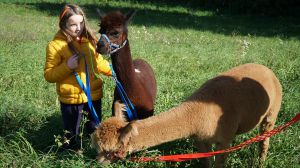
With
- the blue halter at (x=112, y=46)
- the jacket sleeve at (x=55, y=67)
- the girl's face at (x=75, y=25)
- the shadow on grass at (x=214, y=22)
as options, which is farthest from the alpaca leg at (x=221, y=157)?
the shadow on grass at (x=214, y=22)

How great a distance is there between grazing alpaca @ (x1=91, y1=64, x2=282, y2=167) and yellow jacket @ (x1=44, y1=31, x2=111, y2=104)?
911 mm

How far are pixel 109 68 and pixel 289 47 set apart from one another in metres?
8.17

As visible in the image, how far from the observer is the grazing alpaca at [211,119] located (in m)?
3.20

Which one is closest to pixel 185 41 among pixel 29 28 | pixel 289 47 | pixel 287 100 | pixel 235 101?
pixel 289 47

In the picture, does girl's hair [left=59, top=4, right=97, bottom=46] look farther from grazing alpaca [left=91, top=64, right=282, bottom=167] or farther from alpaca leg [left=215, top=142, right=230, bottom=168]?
alpaca leg [left=215, top=142, right=230, bottom=168]

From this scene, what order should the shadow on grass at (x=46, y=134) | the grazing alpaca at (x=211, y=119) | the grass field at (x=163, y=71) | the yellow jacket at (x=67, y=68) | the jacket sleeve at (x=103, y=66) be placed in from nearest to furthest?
1. the grazing alpaca at (x=211, y=119)
2. the yellow jacket at (x=67, y=68)
3. the grass field at (x=163, y=71)
4. the jacket sleeve at (x=103, y=66)
5. the shadow on grass at (x=46, y=134)

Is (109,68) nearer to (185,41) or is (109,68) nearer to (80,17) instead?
(80,17)

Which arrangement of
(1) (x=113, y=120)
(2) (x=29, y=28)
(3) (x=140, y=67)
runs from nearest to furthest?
(1) (x=113, y=120)
(3) (x=140, y=67)
(2) (x=29, y=28)

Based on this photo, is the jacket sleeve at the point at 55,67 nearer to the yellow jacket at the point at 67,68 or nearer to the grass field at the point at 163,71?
the yellow jacket at the point at 67,68

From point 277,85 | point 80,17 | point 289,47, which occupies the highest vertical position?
point 80,17

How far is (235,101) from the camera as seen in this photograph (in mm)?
3848

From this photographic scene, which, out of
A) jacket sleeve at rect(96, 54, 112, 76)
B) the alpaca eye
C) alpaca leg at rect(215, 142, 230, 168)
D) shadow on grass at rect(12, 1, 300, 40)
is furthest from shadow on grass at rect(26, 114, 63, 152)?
shadow on grass at rect(12, 1, 300, 40)

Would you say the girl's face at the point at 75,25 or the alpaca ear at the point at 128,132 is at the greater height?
the girl's face at the point at 75,25

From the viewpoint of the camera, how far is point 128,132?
306cm
